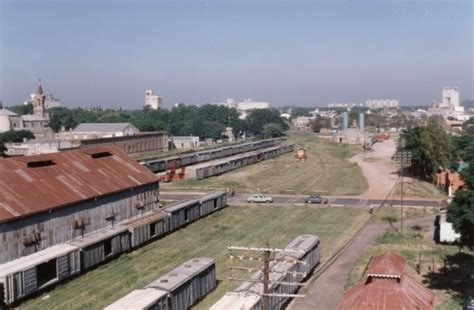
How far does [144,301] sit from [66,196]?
1903cm

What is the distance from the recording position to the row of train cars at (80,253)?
31622mm

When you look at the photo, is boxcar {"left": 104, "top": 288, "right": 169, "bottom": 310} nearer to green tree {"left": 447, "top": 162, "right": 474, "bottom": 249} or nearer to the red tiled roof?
the red tiled roof

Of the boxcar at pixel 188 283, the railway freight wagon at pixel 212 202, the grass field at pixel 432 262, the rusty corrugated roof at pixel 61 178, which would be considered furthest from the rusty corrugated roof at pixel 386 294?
the railway freight wagon at pixel 212 202

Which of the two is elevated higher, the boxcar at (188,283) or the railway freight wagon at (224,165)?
the railway freight wagon at (224,165)

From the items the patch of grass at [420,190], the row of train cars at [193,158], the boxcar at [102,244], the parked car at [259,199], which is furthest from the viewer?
the row of train cars at [193,158]

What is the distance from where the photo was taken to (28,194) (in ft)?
131

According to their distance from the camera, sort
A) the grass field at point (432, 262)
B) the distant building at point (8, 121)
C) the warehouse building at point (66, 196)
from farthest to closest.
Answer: the distant building at point (8, 121) < the warehouse building at point (66, 196) < the grass field at point (432, 262)

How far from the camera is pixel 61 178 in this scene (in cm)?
4559

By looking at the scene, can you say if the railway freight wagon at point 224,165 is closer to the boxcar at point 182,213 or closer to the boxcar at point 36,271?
the boxcar at point 182,213

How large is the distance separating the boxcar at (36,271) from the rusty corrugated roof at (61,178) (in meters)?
3.57

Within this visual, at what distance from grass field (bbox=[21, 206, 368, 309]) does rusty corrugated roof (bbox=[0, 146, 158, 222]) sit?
6.13 metres

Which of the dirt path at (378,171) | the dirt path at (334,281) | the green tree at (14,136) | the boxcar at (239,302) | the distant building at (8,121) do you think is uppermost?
the distant building at (8,121)

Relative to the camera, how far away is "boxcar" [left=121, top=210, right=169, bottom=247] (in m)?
44.2

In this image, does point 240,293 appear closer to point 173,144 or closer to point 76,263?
point 76,263
